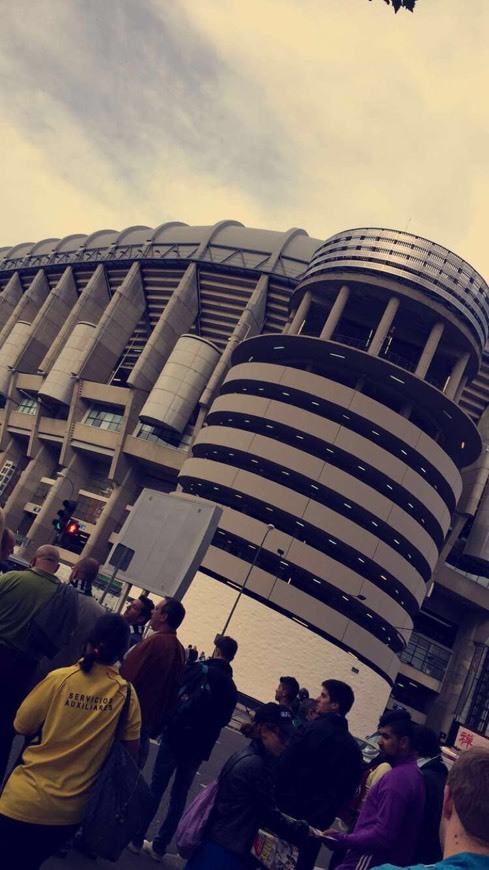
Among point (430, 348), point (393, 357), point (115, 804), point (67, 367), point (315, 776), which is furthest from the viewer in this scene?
point (67, 367)

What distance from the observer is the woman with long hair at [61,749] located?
9.65 feet

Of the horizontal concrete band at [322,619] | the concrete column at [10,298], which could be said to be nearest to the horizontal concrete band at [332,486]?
the horizontal concrete band at [322,619]

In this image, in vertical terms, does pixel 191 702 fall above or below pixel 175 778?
above

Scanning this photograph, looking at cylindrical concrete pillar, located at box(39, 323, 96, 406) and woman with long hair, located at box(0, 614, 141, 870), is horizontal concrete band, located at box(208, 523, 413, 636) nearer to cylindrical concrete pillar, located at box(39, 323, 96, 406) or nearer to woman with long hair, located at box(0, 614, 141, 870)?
cylindrical concrete pillar, located at box(39, 323, 96, 406)

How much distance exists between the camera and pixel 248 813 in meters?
3.75

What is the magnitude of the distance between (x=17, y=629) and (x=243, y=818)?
7.52 feet

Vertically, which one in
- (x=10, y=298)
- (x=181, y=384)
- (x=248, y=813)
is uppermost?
(x=10, y=298)

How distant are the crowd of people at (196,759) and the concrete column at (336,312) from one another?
35908 mm

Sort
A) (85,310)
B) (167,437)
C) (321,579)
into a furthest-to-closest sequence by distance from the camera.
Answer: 1. (85,310)
2. (167,437)
3. (321,579)

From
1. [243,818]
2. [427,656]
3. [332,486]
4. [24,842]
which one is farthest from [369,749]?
[427,656]

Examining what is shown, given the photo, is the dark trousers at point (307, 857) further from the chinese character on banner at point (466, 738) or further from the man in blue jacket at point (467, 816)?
the chinese character on banner at point (466, 738)

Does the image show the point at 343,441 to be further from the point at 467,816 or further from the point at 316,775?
the point at 467,816

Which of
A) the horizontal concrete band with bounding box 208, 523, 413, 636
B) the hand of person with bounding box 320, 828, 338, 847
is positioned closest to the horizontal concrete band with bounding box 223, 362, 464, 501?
the horizontal concrete band with bounding box 208, 523, 413, 636

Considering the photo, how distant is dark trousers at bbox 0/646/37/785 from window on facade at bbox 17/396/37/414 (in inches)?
2058
